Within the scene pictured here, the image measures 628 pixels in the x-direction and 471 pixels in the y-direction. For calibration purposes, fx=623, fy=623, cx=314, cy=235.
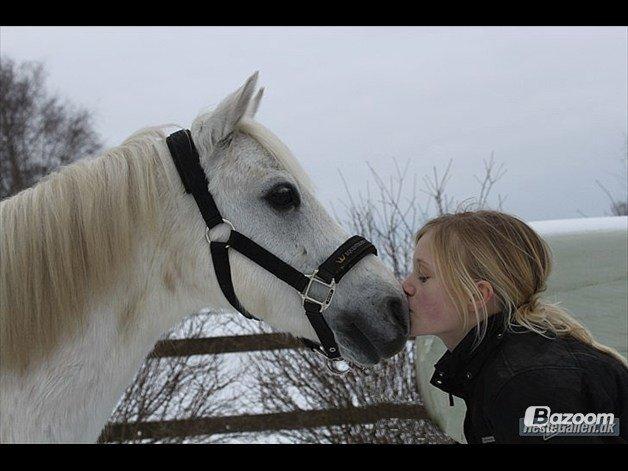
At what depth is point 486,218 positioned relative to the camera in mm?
1882

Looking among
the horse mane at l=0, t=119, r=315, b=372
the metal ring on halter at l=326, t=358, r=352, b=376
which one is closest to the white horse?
the horse mane at l=0, t=119, r=315, b=372

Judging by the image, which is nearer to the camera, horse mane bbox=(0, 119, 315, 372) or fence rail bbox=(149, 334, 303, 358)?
horse mane bbox=(0, 119, 315, 372)

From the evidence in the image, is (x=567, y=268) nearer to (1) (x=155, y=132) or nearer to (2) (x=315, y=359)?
(2) (x=315, y=359)

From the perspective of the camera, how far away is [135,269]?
1.97 metres

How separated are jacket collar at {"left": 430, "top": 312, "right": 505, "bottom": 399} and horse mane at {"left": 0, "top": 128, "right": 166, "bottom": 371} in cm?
102

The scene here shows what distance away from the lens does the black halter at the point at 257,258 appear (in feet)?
6.76

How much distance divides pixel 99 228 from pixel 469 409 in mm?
1210

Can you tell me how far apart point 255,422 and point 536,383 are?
12.5ft

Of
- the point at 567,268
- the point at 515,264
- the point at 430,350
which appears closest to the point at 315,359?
the point at 430,350

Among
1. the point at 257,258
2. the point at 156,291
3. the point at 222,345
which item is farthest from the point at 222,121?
the point at 222,345

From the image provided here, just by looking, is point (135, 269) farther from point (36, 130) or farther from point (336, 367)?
point (36, 130)

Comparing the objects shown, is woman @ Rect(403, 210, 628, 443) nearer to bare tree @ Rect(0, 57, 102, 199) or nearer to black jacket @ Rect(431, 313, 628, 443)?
black jacket @ Rect(431, 313, 628, 443)

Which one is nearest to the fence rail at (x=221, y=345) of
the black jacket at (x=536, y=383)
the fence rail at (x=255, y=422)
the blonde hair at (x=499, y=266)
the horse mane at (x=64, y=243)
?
the fence rail at (x=255, y=422)

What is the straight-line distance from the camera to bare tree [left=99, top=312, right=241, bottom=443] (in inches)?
196
